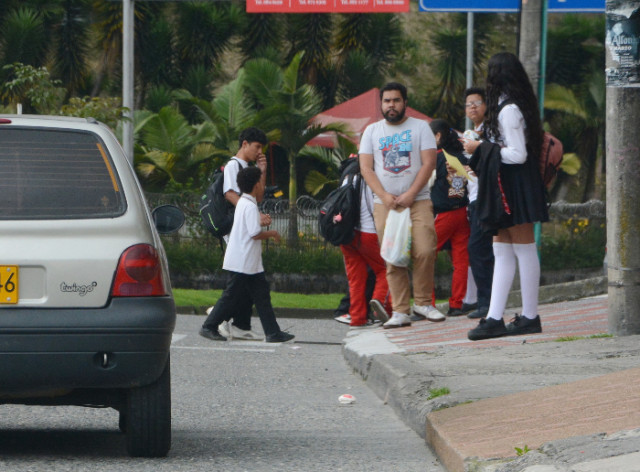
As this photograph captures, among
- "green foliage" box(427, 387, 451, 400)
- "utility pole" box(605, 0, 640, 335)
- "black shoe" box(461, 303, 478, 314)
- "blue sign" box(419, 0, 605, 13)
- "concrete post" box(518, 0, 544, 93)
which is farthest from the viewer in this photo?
"blue sign" box(419, 0, 605, 13)

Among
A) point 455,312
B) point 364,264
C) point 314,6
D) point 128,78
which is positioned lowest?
point 455,312

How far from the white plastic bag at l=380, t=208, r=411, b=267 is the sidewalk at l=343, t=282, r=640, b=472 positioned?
61cm

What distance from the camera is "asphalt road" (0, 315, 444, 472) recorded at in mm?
5367

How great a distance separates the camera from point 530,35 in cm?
1186

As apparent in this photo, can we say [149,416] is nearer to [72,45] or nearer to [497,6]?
[497,6]

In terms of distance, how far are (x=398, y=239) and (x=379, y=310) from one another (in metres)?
0.87

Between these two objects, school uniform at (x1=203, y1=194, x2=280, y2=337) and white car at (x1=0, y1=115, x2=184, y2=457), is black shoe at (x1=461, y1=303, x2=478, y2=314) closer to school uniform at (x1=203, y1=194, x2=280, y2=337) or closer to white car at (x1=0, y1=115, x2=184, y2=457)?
school uniform at (x1=203, y1=194, x2=280, y2=337)

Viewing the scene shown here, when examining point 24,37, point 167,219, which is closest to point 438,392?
point 167,219

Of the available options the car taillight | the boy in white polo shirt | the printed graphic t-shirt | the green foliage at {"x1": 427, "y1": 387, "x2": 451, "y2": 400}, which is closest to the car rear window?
the car taillight

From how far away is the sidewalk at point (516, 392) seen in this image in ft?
15.0

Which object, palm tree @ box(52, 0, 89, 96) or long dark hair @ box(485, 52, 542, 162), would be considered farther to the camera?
palm tree @ box(52, 0, 89, 96)

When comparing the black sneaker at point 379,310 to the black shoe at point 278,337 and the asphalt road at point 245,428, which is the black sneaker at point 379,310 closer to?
the black shoe at point 278,337

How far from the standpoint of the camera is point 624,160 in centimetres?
811

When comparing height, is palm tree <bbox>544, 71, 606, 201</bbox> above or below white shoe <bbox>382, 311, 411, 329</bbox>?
above
